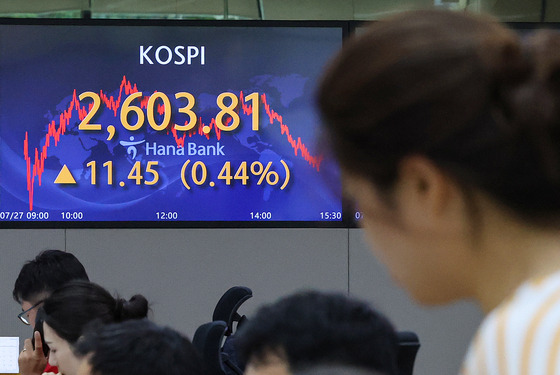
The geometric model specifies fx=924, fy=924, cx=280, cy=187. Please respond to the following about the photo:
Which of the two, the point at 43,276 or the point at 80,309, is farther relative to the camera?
the point at 43,276

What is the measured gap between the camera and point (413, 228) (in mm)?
586

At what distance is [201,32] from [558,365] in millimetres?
4455

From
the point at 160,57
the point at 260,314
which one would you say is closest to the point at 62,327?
the point at 260,314

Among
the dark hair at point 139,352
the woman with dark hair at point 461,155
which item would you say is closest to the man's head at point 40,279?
the dark hair at point 139,352

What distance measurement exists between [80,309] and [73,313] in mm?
29

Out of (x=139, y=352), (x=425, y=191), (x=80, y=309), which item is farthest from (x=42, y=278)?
(x=425, y=191)

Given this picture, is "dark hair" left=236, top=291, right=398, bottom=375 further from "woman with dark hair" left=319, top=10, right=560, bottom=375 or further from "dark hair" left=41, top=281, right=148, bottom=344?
"dark hair" left=41, top=281, right=148, bottom=344

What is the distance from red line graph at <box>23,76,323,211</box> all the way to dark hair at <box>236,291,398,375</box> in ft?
10.3

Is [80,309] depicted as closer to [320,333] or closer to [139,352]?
[139,352]

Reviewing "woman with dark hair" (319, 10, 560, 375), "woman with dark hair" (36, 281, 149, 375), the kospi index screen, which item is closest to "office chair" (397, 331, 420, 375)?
"woman with dark hair" (36, 281, 149, 375)

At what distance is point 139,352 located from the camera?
163cm

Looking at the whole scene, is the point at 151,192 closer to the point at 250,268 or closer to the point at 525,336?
the point at 250,268

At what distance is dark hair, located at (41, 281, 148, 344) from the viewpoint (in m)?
2.58

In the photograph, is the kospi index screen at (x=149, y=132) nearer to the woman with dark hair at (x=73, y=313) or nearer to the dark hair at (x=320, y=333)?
the woman with dark hair at (x=73, y=313)
